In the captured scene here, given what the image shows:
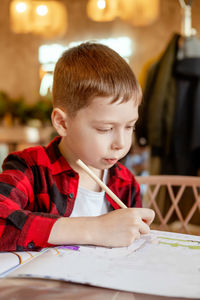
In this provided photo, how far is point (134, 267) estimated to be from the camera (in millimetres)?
445

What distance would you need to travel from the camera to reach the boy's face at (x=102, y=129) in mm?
626

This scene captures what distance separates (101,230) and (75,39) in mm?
4473

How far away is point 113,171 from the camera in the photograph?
2.68 feet

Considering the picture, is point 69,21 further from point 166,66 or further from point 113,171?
point 113,171

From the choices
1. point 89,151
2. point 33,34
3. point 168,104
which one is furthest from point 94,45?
point 33,34

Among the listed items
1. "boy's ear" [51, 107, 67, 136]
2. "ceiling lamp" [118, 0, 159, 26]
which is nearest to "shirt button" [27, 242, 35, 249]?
"boy's ear" [51, 107, 67, 136]

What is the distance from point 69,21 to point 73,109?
4.32 m

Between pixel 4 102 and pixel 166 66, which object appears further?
pixel 4 102

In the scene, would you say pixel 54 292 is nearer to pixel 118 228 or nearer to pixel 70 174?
pixel 118 228

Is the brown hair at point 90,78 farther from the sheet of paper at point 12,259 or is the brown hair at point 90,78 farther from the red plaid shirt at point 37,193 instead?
the sheet of paper at point 12,259

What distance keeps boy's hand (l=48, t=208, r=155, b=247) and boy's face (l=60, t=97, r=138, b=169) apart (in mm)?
130

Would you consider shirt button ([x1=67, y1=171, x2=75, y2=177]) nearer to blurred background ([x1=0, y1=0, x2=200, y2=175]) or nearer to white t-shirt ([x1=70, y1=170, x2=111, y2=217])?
white t-shirt ([x1=70, y1=170, x2=111, y2=217])

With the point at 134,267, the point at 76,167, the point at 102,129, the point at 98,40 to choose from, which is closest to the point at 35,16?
the point at 98,40

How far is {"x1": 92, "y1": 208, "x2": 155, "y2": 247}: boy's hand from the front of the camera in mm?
533
